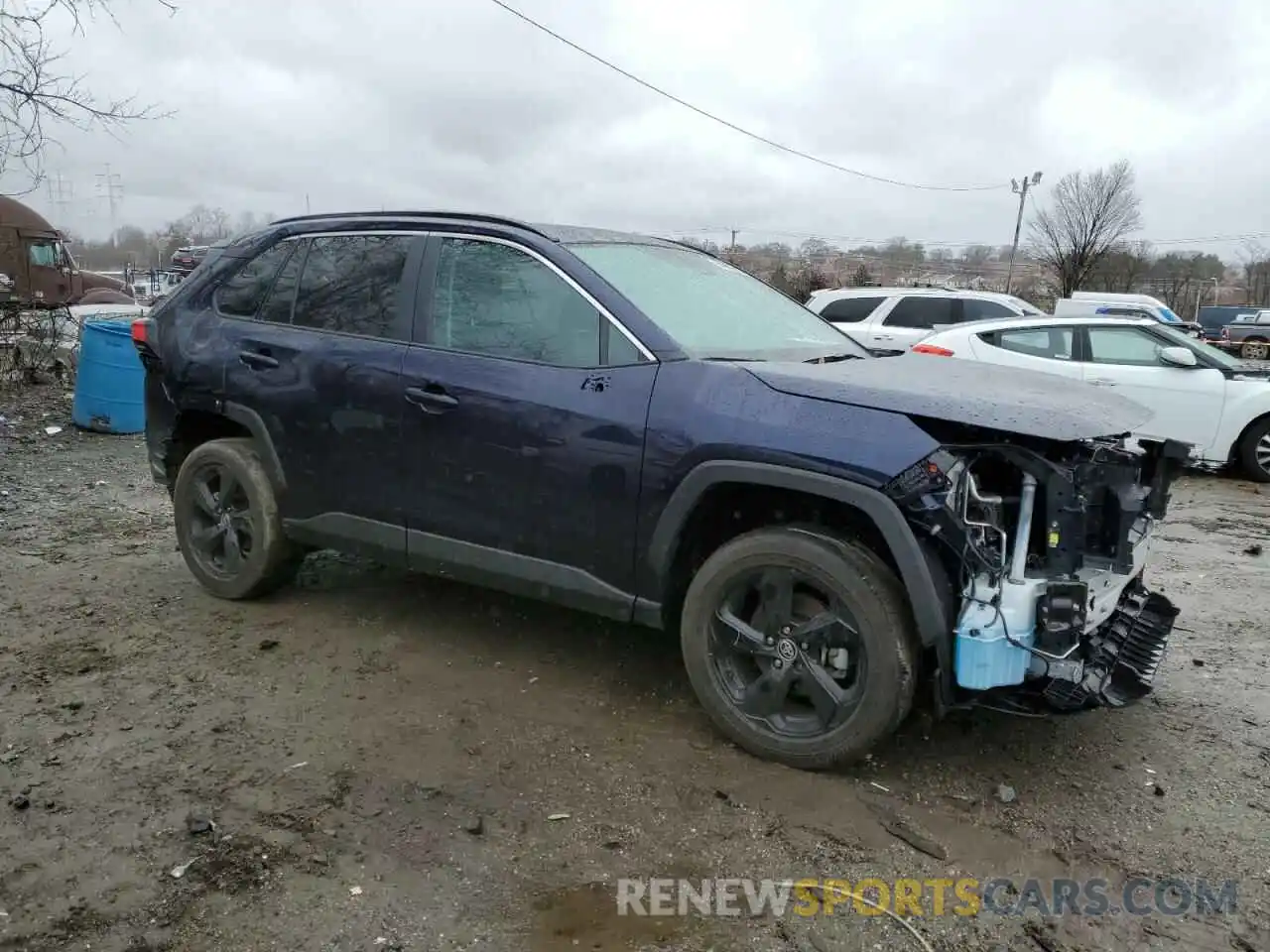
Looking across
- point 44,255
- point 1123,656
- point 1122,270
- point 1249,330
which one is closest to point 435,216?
point 1123,656

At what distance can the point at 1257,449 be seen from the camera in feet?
29.2

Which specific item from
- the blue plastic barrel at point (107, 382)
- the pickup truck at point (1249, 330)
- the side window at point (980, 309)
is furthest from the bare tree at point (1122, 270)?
the blue plastic barrel at point (107, 382)

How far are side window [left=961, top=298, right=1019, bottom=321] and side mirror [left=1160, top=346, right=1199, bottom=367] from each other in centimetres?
394

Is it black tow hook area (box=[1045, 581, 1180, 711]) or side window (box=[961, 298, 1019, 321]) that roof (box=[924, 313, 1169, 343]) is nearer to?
side window (box=[961, 298, 1019, 321])

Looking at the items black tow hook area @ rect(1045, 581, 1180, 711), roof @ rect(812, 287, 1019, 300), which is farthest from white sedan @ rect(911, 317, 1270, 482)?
black tow hook area @ rect(1045, 581, 1180, 711)

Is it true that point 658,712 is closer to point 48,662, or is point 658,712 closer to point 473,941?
point 473,941

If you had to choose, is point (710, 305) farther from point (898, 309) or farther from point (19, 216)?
point (19, 216)

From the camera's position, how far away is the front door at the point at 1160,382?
886 centimetres

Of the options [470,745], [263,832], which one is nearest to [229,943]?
[263,832]

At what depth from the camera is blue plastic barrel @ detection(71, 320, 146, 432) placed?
9.14 m

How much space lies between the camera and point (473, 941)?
2441 mm

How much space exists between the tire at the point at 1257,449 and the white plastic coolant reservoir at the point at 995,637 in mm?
7501

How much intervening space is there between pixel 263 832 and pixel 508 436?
157 cm

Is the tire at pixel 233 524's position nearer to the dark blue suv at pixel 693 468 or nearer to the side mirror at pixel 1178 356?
the dark blue suv at pixel 693 468
